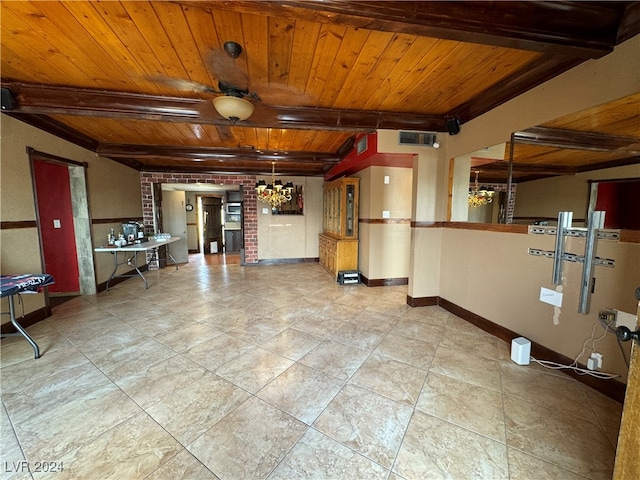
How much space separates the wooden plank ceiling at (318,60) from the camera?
1.48m

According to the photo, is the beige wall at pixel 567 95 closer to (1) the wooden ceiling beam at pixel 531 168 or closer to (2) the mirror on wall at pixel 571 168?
(2) the mirror on wall at pixel 571 168

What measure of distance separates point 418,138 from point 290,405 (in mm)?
3249

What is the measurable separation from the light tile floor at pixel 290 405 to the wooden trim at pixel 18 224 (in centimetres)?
117

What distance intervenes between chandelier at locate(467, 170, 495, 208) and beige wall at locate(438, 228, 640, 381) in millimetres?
398

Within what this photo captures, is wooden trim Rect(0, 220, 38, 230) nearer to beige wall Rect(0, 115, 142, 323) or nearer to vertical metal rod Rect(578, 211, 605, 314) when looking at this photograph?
beige wall Rect(0, 115, 142, 323)

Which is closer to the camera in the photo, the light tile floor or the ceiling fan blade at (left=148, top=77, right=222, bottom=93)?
the light tile floor

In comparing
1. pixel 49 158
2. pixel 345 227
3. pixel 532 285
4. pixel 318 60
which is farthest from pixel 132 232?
pixel 532 285

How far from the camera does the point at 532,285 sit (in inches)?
90.8

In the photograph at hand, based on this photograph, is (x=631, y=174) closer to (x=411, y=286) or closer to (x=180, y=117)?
(x=411, y=286)

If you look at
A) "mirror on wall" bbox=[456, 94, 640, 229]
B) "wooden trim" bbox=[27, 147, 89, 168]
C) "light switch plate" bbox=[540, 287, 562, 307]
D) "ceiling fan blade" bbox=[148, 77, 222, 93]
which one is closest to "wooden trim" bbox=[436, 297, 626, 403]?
"light switch plate" bbox=[540, 287, 562, 307]

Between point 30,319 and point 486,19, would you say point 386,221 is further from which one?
point 30,319

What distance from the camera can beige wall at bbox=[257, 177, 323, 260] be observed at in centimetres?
666

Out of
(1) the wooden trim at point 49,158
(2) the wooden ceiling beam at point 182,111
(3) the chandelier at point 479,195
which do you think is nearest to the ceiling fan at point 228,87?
(2) the wooden ceiling beam at point 182,111

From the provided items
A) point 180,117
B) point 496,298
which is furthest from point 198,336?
point 496,298
